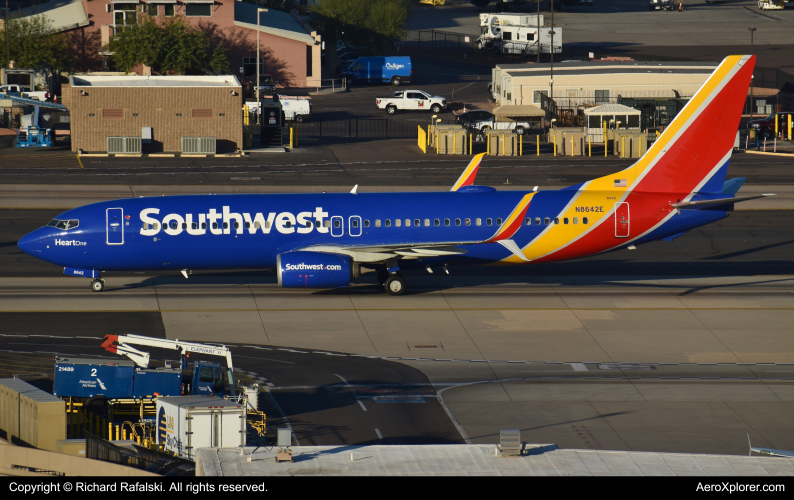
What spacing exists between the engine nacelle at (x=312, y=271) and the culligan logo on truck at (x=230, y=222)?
1.78 metres

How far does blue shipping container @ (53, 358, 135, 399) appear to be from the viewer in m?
29.2

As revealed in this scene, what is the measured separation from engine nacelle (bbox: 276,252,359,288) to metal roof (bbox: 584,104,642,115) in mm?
54541

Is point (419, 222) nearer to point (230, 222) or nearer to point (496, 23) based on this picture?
point (230, 222)

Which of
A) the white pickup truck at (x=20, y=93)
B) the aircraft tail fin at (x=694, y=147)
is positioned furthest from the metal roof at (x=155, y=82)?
the aircraft tail fin at (x=694, y=147)

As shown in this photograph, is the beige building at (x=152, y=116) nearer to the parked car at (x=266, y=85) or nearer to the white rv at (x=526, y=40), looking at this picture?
the parked car at (x=266, y=85)

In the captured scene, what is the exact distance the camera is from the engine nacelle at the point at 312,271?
41.7 m

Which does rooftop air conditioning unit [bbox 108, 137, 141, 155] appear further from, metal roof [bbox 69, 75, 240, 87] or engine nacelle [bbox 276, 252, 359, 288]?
engine nacelle [bbox 276, 252, 359, 288]

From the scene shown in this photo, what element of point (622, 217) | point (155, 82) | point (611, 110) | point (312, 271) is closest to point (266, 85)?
point (155, 82)

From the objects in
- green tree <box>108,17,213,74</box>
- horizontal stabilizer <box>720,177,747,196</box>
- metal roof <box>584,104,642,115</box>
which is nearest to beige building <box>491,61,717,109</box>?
metal roof <box>584,104,642,115</box>

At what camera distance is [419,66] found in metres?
138

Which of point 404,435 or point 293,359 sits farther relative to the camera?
point 293,359
